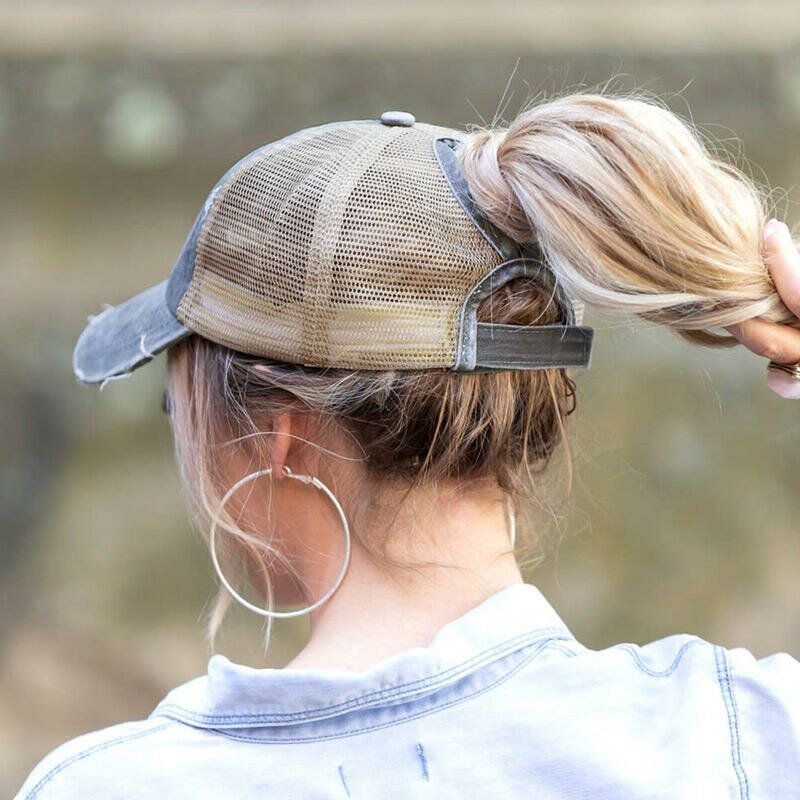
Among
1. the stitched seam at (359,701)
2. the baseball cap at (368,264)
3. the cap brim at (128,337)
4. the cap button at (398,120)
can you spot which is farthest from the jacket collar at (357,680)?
the cap button at (398,120)

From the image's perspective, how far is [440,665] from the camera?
928 millimetres

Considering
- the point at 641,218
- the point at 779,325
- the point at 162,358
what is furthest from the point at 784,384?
the point at 162,358

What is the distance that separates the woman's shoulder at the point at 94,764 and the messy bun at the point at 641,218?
48 cm

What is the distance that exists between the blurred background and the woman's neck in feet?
6.65

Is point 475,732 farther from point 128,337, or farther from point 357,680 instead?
point 128,337

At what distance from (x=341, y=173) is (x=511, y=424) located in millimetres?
257

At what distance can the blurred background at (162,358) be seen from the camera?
3.07 m

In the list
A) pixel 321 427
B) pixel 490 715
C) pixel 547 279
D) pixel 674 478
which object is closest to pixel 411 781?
pixel 490 715

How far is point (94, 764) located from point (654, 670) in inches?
16.9

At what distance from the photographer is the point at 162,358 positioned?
3.22 meters

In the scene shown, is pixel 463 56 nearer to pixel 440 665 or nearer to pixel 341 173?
pixel 341 173

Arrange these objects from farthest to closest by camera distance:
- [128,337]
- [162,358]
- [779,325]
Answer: [162,358]
[128,337]
[779,325]

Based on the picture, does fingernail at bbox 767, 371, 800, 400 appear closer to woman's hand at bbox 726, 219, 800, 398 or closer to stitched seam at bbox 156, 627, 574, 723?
woman's hand at bbox 726, 219, 800, 398

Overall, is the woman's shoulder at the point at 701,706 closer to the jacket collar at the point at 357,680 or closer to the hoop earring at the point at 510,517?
the jacket collar at the point at 357,680
